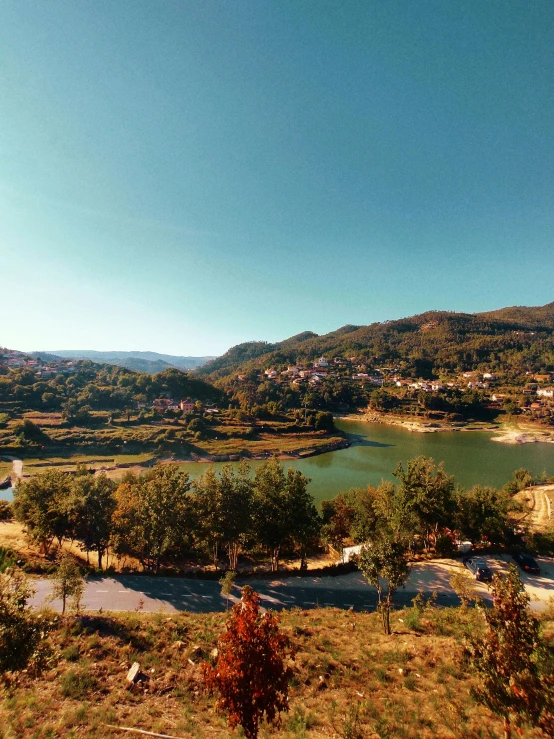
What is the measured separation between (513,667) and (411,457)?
169 feet

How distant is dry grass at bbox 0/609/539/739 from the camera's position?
20.5 ft

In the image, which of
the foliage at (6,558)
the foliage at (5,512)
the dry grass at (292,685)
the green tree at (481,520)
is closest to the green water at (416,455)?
the green tree at (481,520)

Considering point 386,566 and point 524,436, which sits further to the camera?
point 524,436

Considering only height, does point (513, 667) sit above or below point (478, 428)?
above

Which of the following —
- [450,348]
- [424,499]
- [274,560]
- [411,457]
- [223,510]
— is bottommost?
[411,457]

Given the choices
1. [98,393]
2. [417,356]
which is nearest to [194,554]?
[98,393]

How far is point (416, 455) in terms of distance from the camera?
178 feet

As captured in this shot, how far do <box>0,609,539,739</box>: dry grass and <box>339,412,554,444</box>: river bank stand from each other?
227 ft

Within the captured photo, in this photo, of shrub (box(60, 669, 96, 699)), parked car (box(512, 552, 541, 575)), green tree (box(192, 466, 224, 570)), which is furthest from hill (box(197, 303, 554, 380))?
shrub (box(60, 669, 96, 699))

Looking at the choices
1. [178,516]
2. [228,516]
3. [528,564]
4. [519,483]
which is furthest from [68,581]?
[519,483]

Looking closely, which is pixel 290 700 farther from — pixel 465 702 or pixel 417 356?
pixel 417 356

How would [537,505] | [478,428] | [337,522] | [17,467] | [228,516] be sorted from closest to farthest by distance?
[228,516]
[337,522]
[537,505]
[17,467]
[478,428]

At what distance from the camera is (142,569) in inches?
647

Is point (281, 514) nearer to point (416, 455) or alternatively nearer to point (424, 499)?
point (424, 499)
